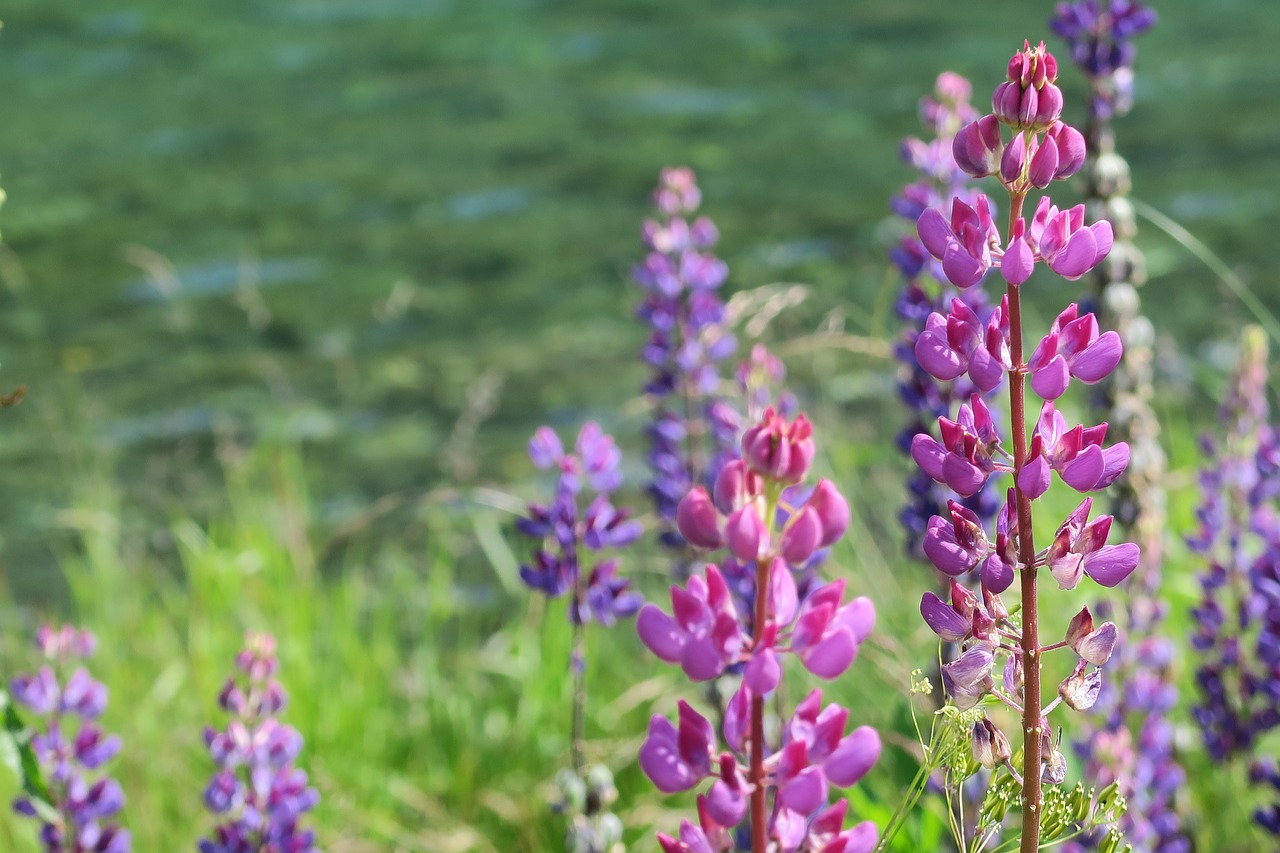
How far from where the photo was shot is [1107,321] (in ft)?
7.13

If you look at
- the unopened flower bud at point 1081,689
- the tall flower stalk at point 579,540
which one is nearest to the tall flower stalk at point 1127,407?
→ the tall flower stalk at point 579,540

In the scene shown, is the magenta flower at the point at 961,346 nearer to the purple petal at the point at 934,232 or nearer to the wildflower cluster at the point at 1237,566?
the purple petal at the point at 934,232

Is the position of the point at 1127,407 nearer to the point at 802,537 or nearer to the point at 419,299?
the point at 802,537

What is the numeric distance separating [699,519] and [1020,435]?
0.23 metres

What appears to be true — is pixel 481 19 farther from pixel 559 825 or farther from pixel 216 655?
pixel 559 825

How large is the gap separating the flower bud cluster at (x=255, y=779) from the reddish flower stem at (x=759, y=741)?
0.94 m

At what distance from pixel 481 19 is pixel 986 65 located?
14.3ft

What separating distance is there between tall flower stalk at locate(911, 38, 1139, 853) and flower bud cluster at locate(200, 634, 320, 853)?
0.98m

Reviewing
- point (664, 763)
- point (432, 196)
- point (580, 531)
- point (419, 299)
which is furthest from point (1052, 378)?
point (432, 196)

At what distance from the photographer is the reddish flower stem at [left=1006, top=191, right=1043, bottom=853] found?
1.09 metres

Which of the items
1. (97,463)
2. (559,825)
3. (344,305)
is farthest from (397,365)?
(559,825)

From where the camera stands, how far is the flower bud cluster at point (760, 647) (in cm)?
99

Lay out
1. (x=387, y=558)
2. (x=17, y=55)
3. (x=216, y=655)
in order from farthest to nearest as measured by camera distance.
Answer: (x=17, y=55), (x=387, y=558), (x=216, y=655)

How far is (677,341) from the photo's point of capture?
2.52 m
